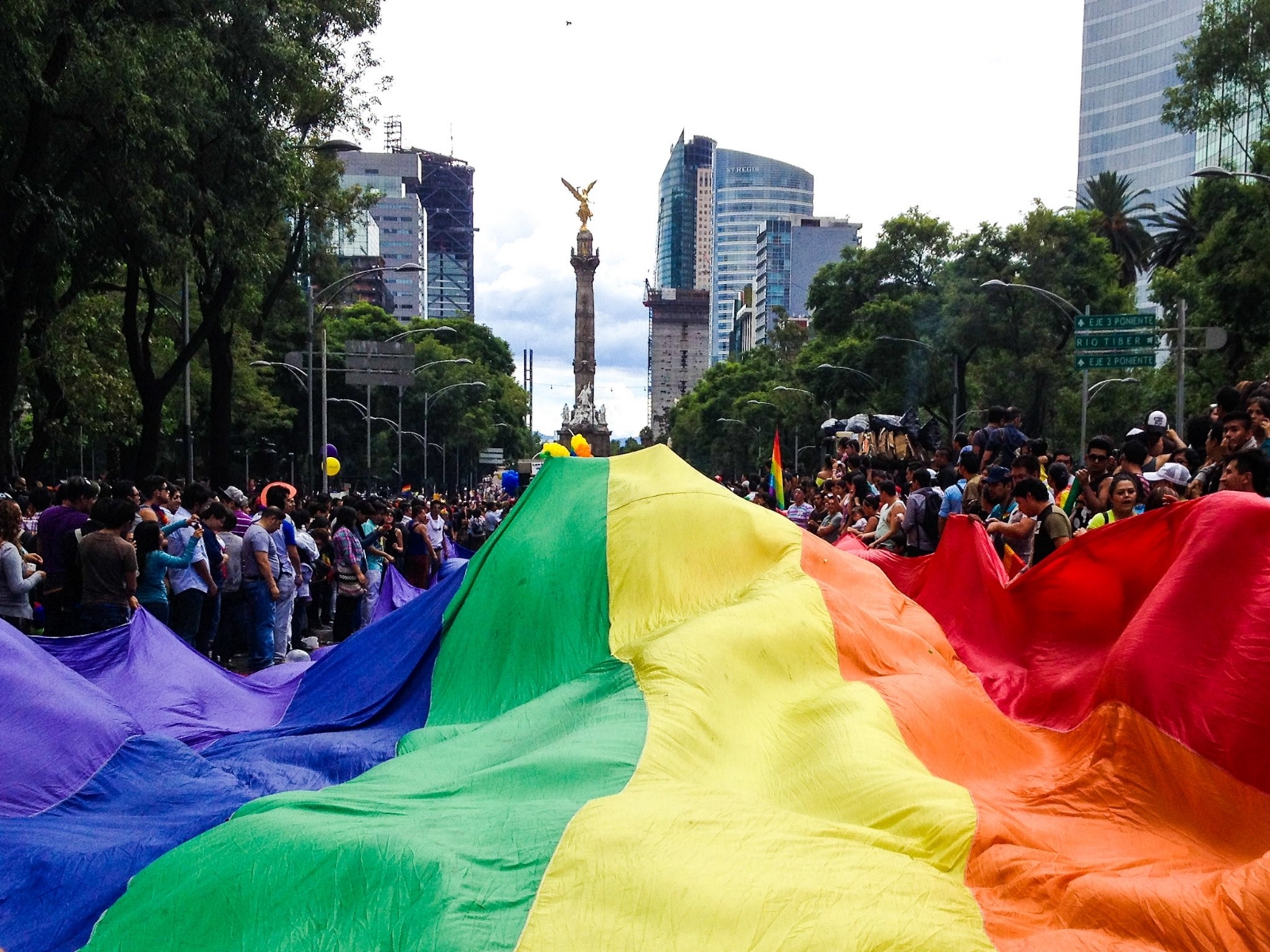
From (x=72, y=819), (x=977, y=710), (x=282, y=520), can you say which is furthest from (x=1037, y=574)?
(x=282, y=520)

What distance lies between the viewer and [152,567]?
10.3 metres

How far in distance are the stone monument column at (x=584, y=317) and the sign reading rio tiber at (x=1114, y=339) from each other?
85.1 meters

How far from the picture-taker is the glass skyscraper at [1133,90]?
119312 millimetres

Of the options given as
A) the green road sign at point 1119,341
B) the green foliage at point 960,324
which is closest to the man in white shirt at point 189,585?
the green road sign at point 1119,341

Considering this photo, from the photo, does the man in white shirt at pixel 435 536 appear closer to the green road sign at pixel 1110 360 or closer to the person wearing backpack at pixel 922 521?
the person wearing backpack at pixel 922 521

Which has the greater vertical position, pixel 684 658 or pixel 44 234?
pixel 44 234

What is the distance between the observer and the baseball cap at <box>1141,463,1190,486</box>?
8719 millimetres

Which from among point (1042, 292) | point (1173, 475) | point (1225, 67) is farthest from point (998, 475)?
point (1225, 67)

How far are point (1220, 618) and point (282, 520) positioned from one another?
9.41 m

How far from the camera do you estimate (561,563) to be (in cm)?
710

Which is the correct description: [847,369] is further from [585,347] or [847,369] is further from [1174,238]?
[585,347]

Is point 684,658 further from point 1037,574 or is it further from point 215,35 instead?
point 215,35

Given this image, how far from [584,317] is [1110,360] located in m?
88.6

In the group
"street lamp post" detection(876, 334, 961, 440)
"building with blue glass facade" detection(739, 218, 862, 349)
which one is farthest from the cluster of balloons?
"building with blue glass facade" detection(739, 218, 862, 349)
